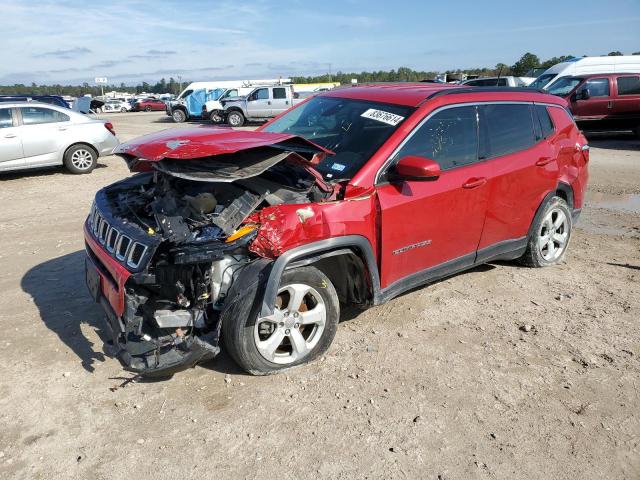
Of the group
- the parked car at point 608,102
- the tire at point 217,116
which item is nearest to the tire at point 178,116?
the tire at point 217,116

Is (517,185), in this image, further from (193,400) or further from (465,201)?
(193,400)

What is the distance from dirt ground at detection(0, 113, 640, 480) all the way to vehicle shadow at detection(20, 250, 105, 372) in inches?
0.7

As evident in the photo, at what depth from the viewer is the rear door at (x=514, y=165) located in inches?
173

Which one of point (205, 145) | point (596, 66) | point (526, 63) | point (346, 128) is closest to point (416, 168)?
point (346, 128)

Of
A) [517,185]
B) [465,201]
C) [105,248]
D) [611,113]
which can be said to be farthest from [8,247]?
[611,113]

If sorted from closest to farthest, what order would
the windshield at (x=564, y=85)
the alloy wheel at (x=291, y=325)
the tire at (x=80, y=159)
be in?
the alloy wheel at (x=291, y=325), the tire at (x=80, y=159), the windshield at (x=564, y=85)

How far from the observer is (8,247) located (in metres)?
6.08

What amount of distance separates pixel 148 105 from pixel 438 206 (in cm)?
4790

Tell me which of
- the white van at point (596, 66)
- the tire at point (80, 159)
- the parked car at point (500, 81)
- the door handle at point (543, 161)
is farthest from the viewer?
the parked car at point (500, 81)

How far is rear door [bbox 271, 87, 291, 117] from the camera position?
2520 centimetres

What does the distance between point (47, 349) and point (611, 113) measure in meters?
15.8

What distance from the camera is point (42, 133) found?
10.4m

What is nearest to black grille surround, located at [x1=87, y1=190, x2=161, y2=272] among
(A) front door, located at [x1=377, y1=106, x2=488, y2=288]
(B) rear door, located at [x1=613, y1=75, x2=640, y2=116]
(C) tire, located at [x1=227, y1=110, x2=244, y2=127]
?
(A) front door, located at [x1=377, y1=106, x2=488, y2=288]

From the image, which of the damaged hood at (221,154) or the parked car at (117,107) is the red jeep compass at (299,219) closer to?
the damaged hood at (221,154)
